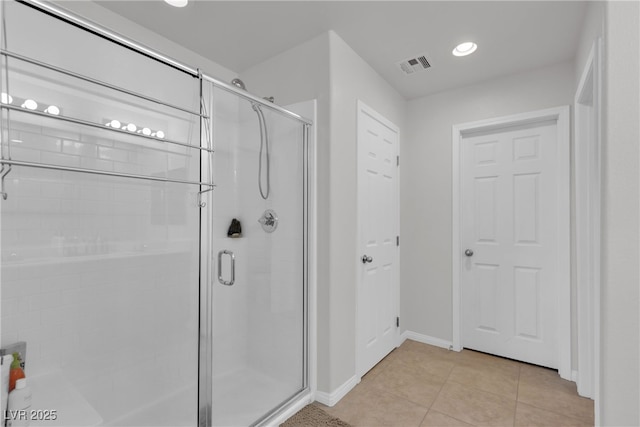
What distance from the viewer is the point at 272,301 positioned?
2.19m

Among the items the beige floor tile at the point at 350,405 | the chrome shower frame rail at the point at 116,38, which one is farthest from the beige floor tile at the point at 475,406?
the chrome shower frame rail at the point at 116,38

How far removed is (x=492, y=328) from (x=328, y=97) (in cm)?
250

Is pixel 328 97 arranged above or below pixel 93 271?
above

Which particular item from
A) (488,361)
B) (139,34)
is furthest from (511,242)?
(139,34)

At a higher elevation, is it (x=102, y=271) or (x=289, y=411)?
(x=102, y=271)

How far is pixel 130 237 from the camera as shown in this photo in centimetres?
179

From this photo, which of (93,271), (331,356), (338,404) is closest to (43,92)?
(93,271)

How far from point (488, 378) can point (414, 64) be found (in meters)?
2.58

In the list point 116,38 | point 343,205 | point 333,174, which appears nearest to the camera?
point 116,38

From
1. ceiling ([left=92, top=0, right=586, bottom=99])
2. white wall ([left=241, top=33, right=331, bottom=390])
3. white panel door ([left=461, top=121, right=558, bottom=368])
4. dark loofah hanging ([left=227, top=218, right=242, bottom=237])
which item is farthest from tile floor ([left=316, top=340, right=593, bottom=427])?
ceiling ([left=92, top=0, right=586, bottom=99])

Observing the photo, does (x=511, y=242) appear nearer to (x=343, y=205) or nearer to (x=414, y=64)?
(x=343, y=205)

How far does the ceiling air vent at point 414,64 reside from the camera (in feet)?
8.13

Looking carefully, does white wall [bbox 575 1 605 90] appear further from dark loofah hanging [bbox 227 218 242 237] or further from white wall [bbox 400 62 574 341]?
dark loofah hanging [bbox 227 218 242 237]

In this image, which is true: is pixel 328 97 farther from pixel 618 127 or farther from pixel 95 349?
pixel 95 349
